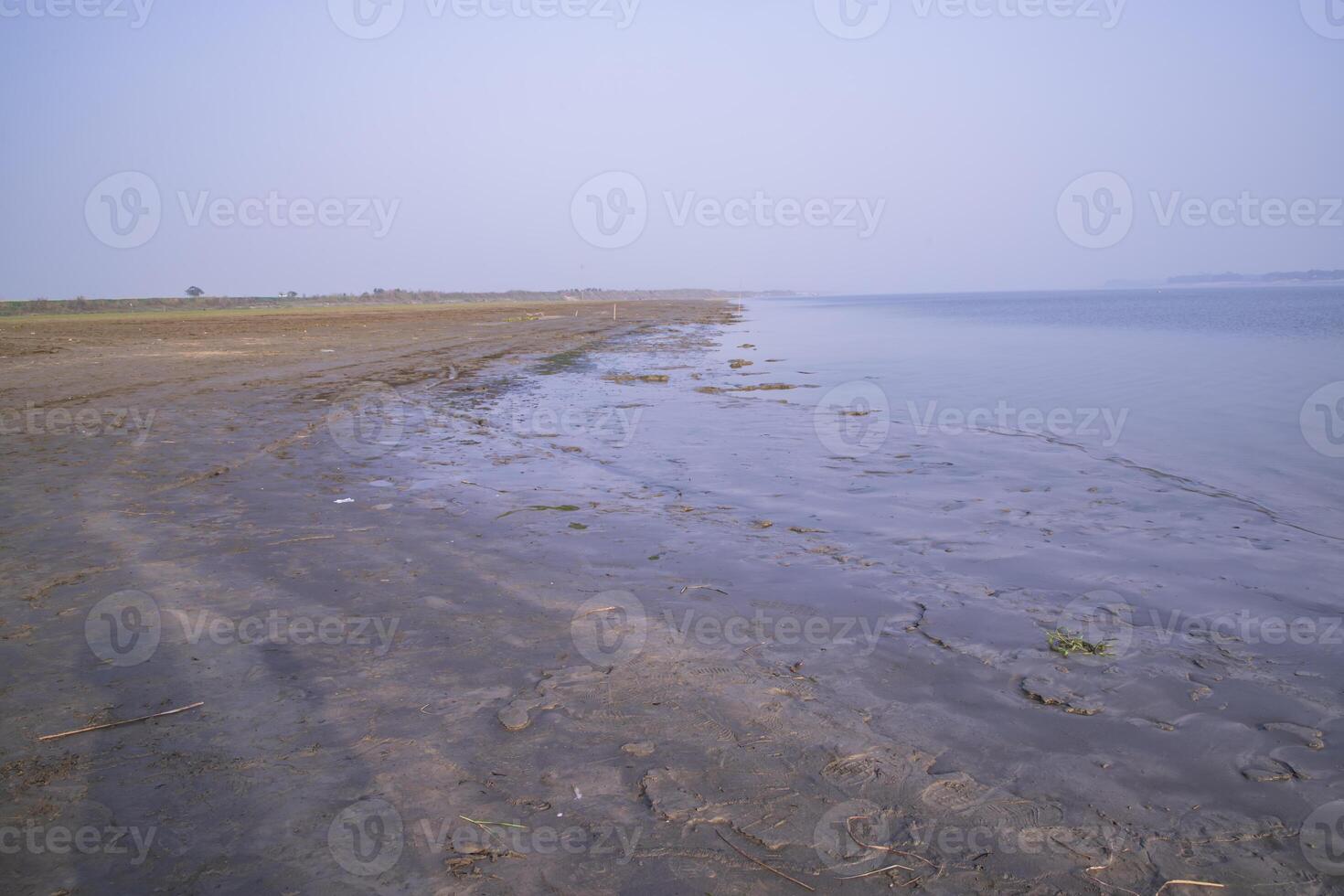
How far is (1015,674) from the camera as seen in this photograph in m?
3.95

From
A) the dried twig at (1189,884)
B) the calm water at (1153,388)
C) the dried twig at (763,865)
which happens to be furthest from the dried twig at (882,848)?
the calm water at (1153,388)

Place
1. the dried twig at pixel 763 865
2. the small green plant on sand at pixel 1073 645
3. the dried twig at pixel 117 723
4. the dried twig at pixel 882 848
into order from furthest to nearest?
the small green plant on sand at pixel 1073 645, the dried twig at pixel 117 723, the dried twig at pixel 882 848, the dried twig at pixel 763 865

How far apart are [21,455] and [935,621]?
35.2 feet

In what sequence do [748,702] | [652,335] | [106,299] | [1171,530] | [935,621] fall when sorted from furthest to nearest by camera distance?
[106,299] → [652,335] → [1171,530] → [935,621] → [748,702]

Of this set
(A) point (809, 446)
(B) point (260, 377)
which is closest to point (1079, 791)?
(A) point (809, 446)

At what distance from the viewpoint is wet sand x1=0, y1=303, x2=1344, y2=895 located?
2639 mm

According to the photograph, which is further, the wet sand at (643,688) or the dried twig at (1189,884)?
the wet sand at (643,688)

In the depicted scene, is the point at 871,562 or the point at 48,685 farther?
the point at 871,562

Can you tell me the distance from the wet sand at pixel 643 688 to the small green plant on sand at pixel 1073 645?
109 millimetres

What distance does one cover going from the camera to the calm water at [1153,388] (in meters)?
8.81

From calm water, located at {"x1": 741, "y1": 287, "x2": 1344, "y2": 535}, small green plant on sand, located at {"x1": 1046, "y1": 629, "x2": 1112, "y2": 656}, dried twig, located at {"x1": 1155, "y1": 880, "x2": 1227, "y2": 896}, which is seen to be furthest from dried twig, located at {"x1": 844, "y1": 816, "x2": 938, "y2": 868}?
calm water, located at {"x1": 741, "y1": 287, "x2": 1344, "y2": 535}

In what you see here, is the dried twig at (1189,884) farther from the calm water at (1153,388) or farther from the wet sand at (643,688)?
the calm water at (1153,388)

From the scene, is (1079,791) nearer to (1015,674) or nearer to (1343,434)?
(1015,674)

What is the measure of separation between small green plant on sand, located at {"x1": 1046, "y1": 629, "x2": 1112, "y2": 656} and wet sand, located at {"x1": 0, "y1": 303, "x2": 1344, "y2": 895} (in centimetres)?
11
